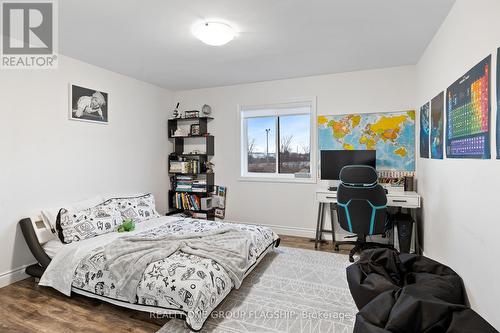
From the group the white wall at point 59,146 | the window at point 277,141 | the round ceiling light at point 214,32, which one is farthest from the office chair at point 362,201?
the white wall at point 59,146

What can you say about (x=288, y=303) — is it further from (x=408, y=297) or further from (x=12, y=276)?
(x=12, y=276)

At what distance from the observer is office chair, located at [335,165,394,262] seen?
3.05 meters

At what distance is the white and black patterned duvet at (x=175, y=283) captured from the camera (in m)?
1.93

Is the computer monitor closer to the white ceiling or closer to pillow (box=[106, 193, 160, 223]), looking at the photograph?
the white ceiling

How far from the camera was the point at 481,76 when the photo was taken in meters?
1.58

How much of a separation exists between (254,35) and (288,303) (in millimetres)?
2474

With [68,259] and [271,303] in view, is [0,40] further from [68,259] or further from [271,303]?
[271,303]

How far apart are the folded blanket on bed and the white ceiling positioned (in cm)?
197

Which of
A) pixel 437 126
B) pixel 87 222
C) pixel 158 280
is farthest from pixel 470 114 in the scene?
pixel 87 222

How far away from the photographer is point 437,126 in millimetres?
2480

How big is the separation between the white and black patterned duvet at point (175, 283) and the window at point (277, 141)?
95.2 inches

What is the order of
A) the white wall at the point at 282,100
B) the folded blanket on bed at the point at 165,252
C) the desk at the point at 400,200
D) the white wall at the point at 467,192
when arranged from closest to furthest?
1. the white wall at the point at 467,192
2. the folded blanket on bed at the point at 165,252
3. the desk at the point at 400,200
4. the white wall at the point at 282,100

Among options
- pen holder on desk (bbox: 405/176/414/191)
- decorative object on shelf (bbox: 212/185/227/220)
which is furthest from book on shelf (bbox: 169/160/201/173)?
pen holder on desk (bbox: 405/176/414/191)
